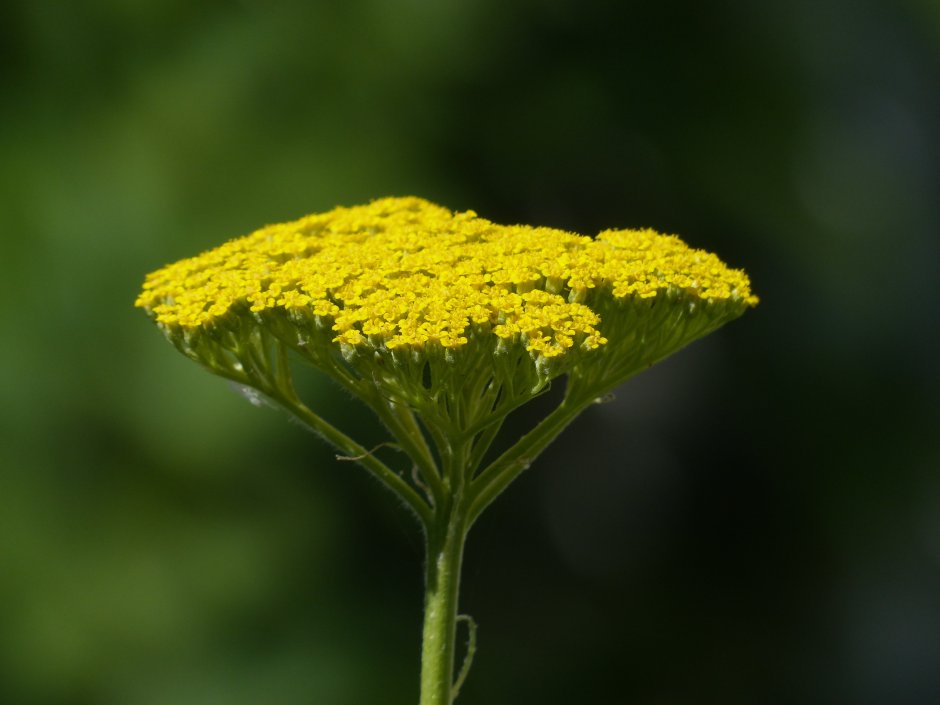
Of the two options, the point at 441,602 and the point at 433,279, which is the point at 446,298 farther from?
the point at 441,602

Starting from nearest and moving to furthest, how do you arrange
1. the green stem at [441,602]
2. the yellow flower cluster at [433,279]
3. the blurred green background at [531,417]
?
1. the yellow flower cluster at [433,279]
2. the green stem at [441,602]
3. the blurred green background at [531,417]

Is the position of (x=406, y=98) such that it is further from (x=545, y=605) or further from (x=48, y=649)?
(x=48, y=649)

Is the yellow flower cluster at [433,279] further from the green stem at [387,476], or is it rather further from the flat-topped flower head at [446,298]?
the green stem at [387,476]

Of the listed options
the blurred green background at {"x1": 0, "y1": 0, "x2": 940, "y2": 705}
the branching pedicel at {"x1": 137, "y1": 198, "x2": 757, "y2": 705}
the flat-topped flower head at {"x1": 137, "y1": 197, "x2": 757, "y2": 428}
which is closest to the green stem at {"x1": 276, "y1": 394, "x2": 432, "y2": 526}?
the branching pedicel at {"x1": 137, "y1": 198, "x2": 757, "y2": 705}

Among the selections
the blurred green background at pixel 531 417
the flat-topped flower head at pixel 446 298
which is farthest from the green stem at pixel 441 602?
the blurred green background at pixel 531 417

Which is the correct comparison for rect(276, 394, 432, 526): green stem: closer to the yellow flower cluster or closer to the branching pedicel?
the branching pedicel

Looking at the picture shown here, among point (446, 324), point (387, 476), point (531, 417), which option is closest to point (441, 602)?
point (387, 476)

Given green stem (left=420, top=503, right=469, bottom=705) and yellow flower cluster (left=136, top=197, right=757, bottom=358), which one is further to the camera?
Result: green stem (left=420, top=503, right=469, bottom=705)
